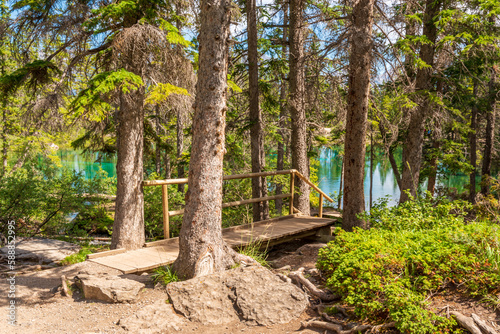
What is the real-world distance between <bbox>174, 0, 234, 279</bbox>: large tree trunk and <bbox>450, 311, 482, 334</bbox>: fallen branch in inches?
120

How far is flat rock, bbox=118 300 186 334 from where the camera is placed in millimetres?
4047

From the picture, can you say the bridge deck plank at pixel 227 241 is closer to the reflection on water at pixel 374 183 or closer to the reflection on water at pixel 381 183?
the reflection on water at pixel 381 183

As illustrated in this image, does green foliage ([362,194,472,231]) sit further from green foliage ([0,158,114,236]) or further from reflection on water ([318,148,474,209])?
reflection on water ([318,148,474,209])

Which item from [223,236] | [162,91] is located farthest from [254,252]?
[162,91]

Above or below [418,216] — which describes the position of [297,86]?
above

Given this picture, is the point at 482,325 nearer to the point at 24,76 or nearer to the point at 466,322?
the point at 466,322

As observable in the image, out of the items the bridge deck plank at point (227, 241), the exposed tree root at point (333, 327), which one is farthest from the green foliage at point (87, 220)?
the exposed tree root at point (333, 327)

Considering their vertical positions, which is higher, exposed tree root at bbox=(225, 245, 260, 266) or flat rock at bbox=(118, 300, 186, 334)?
exposed tree root at bbox=(225, 245, 260, 266)

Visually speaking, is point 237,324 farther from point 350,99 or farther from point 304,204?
point 304,204

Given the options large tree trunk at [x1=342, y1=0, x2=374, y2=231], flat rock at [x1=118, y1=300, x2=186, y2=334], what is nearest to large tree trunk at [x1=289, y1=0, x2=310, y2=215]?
large tree trunk at [x1=342, y1=0, x2=374, y2=231]

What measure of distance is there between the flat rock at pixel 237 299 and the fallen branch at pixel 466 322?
1731 mm

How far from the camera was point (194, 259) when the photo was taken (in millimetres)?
5008

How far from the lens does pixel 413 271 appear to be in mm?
4277

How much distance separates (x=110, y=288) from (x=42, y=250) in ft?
15.4
